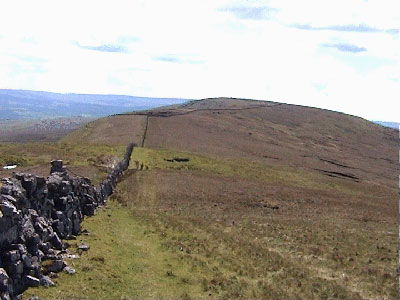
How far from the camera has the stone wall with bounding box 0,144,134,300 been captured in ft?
81.8

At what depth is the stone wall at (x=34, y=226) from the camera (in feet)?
81.8

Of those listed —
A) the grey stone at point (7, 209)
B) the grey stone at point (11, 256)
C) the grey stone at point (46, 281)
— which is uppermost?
the grey stone at point (7, 209)

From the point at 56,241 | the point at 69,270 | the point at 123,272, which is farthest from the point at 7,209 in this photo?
the point at 123,272

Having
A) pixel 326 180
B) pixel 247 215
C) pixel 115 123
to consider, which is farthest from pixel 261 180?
pixel 115 123

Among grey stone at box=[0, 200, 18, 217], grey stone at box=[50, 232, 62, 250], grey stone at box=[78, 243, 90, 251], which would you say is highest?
grey stone at box=[0, 200, 18, 217]

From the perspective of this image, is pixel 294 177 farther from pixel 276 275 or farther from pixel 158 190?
pixel 276 275

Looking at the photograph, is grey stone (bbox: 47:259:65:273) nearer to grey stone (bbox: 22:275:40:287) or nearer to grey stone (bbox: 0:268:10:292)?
grey stone (bbox: 22:275:40:287)

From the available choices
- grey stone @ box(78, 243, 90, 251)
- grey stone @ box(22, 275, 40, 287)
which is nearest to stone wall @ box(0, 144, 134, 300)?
grey stone @ box(22, 275, 40, 287)

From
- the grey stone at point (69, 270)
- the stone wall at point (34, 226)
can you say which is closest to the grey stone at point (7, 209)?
the stone wall at point (34, 226)

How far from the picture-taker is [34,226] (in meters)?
30.2

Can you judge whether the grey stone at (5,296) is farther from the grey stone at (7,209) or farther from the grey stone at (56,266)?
the grey stone at (56,266)

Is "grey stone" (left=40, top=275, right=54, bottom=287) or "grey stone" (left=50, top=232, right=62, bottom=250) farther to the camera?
"grey stone" (left=50, top=232, right=62, bottom=250)

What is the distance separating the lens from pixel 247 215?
184 ft

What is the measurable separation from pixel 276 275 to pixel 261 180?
172 feet
